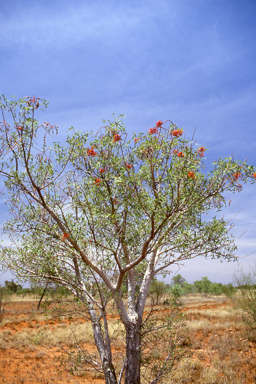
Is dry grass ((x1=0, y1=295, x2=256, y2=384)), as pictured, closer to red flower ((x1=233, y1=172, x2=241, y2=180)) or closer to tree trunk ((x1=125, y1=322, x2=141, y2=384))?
tree trunk ((x1=125, y1=322, x2=141, y2=384))

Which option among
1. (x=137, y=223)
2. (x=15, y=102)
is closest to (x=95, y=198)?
(x=137, y=223)

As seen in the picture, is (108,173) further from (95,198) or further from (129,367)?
(129,367)

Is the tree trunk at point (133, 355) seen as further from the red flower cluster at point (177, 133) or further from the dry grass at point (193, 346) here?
the red flower cluster at point (177, 133)

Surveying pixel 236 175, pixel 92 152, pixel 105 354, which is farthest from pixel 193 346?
pixel 92 152

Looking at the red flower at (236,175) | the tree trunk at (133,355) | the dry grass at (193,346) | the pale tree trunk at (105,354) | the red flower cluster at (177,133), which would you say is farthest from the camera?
the dry grass at (193,346)

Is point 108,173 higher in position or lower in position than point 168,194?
higher

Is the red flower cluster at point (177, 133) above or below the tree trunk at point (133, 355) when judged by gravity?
above

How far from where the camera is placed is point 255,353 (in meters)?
11.5

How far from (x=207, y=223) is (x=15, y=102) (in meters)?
4.56

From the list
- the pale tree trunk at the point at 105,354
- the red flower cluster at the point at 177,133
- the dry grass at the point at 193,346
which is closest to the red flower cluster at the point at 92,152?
the red flower cluster at the point at 177,133

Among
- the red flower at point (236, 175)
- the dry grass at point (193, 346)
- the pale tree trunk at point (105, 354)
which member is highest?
the red flower at point (236, 175)

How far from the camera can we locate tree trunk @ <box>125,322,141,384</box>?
5.17 metres

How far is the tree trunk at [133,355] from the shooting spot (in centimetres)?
517

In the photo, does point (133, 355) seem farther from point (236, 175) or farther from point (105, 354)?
point (236, 175)
